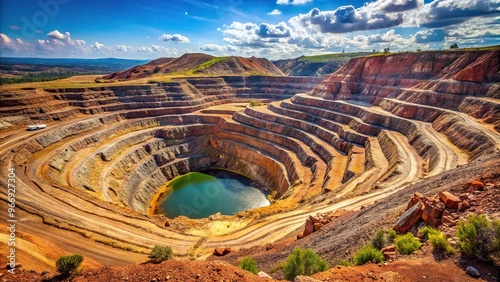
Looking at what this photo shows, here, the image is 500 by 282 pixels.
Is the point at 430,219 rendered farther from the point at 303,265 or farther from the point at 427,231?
the point at 303,265

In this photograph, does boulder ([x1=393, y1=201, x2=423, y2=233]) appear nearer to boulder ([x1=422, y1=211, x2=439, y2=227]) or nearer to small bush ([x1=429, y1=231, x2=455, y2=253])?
boulder ([x1=422, y1=211, x2=439, y2=227])

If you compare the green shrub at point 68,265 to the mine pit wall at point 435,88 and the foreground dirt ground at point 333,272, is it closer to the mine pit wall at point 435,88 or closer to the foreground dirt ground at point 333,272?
the foreground dirt ground at point 333,272

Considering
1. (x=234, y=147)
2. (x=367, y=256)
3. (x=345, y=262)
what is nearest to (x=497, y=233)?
(x=367, y=256)

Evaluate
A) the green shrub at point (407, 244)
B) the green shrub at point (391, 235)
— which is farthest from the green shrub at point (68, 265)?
the green shrub at point (391, 235)

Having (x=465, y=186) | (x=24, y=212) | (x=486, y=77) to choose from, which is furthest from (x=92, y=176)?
(x=486, y=77)

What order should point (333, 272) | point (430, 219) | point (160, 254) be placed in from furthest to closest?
point (160, 254) → point (430, 219) → point (333, 272)

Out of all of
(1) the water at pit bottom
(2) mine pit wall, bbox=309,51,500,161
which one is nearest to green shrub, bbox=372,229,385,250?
(2) mine pit wall, bbox=309,51,500,161
